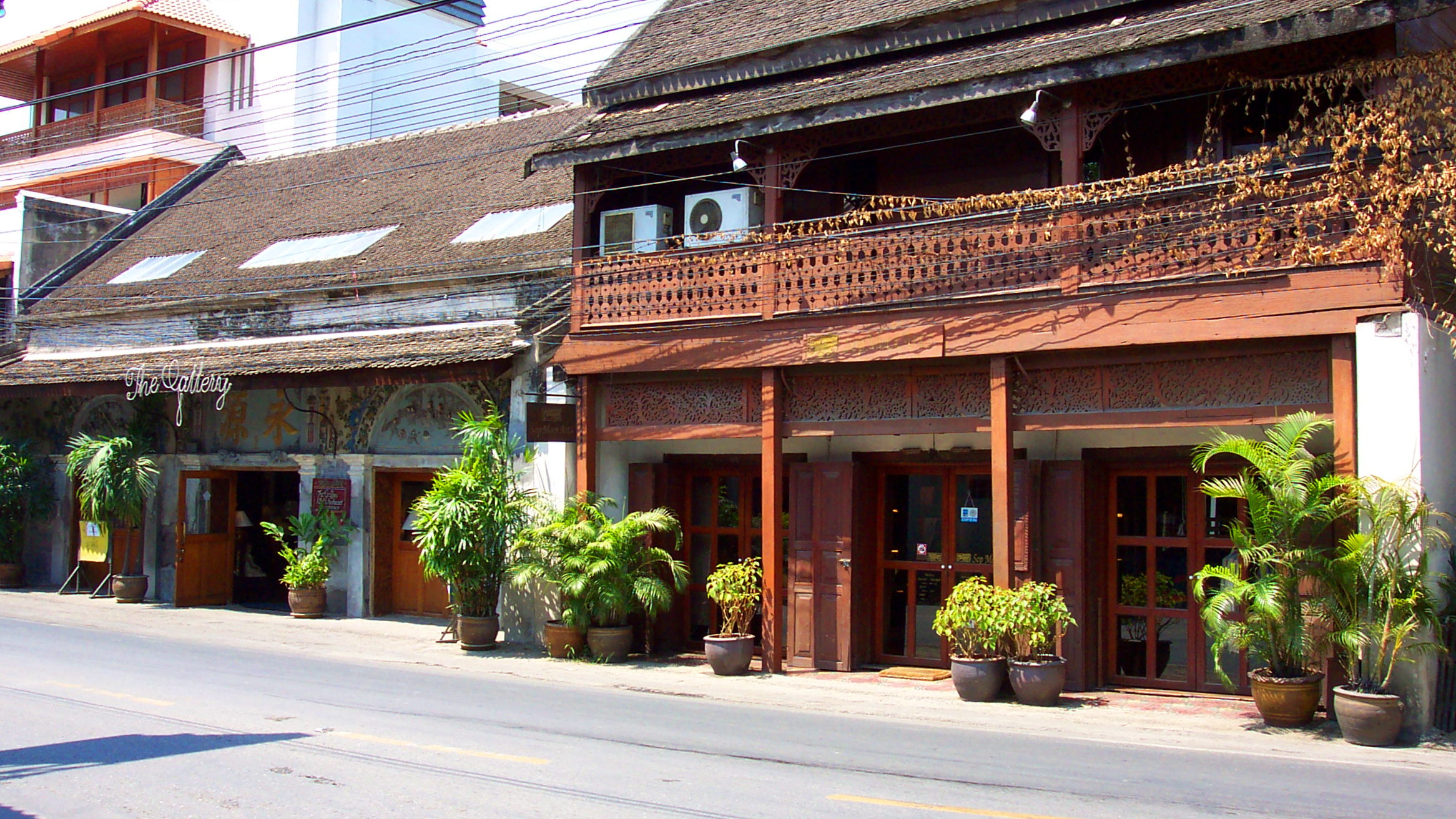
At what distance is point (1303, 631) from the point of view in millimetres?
9867

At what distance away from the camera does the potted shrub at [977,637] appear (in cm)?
1150

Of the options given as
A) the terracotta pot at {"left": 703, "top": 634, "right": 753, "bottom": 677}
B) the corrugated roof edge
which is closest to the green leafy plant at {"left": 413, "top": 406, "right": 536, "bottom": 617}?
the terracotta pot at {"left": 703, "top": 634, "right": 753, "bottom": 677}

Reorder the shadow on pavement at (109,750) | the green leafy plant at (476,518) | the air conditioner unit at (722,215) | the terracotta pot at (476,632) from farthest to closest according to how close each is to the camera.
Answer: the terracotta pot at (476,632)
the green leafy plant at (476,518)
the air conditioner unit at (722,215)
the shadow on pavement at (109,750)

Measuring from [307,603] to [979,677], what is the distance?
35.8 feet

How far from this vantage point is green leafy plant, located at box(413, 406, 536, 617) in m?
14.9

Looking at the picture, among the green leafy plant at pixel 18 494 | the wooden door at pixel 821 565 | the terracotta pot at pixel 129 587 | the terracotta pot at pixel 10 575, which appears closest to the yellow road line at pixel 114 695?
the wooden door at pixel 821 565

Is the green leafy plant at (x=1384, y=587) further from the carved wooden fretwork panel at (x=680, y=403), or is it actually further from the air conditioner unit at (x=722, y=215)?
the air conditioner unit at (x=722, y=215)

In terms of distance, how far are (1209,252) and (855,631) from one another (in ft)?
18.1

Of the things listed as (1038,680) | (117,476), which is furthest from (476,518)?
(117,476)

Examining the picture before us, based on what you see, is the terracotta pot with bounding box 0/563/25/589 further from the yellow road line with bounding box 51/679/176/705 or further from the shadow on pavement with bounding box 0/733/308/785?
the shadow on pavement with bounding box 0/733/308/785

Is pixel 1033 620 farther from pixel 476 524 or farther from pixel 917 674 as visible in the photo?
pixel 476 524

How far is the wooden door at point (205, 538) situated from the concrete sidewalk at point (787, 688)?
855mm

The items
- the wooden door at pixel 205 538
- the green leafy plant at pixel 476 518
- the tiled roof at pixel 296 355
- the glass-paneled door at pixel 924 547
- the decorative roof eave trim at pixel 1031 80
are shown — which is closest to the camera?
the decorative roof eave trim at pixel 1031 80

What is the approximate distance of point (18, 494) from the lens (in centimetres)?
2142
